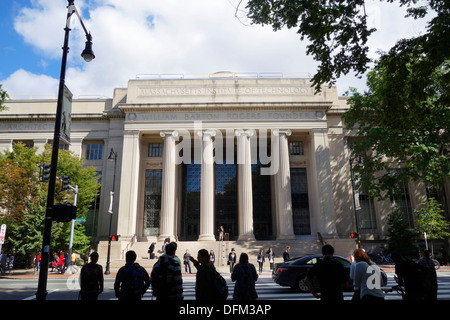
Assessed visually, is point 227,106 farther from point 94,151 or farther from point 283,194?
point 94,151

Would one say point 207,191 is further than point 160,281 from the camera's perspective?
Yes

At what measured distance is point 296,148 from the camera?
126 ft

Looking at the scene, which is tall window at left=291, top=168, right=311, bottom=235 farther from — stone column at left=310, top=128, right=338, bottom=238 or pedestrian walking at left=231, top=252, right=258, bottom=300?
pedestrian walking at left=231, top=252, right=258, bottom=300

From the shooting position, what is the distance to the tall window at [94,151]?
125 feet

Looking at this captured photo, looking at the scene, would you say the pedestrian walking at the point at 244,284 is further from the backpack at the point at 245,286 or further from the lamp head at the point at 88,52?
the lamp head at the point at 88,52

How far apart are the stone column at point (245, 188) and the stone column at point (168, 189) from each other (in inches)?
273

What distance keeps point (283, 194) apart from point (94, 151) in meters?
22.7

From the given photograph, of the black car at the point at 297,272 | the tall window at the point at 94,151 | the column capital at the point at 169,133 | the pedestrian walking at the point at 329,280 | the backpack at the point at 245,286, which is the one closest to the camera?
the pedestrian walking at the point at 329,280

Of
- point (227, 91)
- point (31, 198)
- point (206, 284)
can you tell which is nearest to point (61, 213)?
point (206, 284)

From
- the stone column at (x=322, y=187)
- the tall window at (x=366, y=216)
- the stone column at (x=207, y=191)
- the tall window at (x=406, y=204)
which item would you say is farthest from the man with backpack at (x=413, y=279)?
the tall window at (x=406, y=204)

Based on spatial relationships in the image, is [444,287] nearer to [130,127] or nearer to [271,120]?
[271,120]

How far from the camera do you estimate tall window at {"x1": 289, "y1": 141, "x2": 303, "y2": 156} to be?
125 feet

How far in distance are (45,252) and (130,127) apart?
27.9 m
